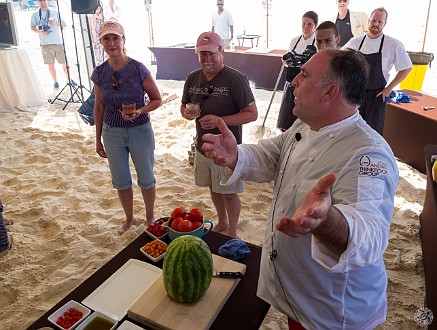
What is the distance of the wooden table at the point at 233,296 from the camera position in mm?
1435

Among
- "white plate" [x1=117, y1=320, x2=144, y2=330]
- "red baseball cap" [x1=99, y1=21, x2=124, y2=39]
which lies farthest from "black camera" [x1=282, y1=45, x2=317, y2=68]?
"white plate" [x1=117, y1=320, x2=144, y2=330]

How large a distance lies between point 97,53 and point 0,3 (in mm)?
1872

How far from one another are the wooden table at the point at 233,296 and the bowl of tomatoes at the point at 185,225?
102mm

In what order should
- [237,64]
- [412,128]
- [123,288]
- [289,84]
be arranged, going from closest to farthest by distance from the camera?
[123,288]
[289,84]
[412,128]
[237,64]

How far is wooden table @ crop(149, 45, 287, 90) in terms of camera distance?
798 cm

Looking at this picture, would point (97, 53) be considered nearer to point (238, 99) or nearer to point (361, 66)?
point (238, 99)

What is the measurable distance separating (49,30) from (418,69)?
7.22 metres

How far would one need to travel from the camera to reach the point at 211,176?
9.27 feet

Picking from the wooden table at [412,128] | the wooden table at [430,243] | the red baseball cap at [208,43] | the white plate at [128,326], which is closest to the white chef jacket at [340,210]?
the white plate at [128,326]

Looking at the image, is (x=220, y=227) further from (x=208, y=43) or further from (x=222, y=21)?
(x=222, y=21)

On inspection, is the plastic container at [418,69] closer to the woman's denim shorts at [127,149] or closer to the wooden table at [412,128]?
the wooden table at [412,128]

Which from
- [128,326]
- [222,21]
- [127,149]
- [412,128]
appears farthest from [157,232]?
[222,21]

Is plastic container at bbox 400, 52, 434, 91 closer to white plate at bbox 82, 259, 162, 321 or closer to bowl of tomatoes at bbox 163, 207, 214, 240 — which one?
bowl of tomatoes at bbox 163, 207, 214, 240

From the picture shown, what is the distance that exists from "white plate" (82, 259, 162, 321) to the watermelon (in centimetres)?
22
